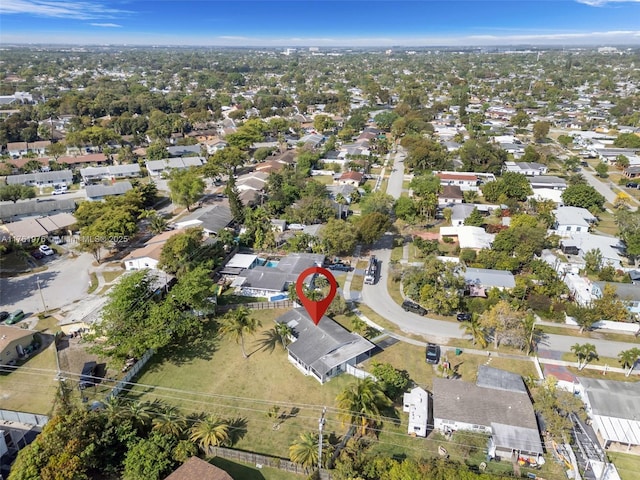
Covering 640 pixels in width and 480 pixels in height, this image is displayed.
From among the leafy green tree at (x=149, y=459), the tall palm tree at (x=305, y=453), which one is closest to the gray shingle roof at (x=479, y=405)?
the tall palm tree at (x=305, y=453)

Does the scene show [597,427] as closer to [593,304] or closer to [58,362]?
[593,304]

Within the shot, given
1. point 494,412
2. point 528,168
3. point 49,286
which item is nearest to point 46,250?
point 49,286

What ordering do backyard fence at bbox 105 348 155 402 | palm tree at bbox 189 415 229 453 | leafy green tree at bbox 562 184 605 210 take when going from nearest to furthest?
palm tree at bbox 189 415 229 453 → backyard fence at bbox 105 348 155 402 → leafy green tree at bbox 562 184 605 210

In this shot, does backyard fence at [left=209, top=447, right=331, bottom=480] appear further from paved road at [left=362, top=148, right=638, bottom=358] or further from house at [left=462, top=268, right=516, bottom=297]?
house at [left=462, top=268, right=516, bottom=297]

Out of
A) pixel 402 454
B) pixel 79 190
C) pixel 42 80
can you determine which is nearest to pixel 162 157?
pixel 79 190

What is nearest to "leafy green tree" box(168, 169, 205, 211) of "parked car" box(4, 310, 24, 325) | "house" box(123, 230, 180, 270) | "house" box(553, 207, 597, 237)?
"house" box(123, 230, 180, 270)

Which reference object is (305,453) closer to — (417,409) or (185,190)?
(417,409)

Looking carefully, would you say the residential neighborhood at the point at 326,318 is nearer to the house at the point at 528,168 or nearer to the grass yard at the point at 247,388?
the grass yard at the point at 247,388
